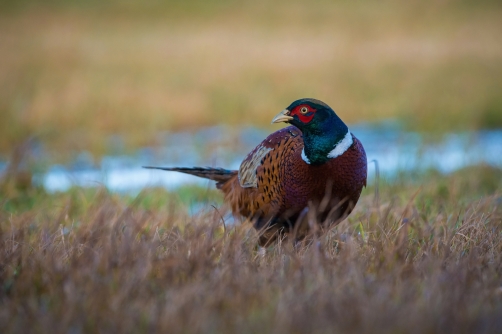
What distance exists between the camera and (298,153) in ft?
11.5

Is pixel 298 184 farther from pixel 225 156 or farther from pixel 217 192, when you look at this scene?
pixel 225 156

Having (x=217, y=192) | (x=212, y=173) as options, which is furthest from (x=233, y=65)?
(x=212, y=173)

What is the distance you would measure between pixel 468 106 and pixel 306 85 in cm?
246

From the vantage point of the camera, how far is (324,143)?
339cm

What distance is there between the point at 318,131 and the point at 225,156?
3.75m

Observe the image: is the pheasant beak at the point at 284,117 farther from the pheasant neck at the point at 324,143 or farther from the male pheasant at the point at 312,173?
the pheasant neck at the point at 324,143

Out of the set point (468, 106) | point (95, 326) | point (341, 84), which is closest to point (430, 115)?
point (468, 106)

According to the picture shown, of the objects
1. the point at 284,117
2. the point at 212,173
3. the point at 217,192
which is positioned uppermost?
the point at 284,117

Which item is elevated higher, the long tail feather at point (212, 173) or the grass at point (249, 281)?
the long tail feather at point (212, 173)

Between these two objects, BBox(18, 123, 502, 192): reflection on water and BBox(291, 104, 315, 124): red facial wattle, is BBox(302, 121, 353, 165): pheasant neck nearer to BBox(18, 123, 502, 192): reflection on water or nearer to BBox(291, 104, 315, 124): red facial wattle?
BBox(291, 104, 315, 124): red facial wattle

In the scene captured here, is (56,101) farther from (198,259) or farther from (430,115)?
(198,259)

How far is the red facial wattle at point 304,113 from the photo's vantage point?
3434mm

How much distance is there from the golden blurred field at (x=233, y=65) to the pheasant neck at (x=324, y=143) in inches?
181

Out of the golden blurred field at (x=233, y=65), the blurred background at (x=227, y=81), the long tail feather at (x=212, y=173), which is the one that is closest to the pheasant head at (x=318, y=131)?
the long tail feather at (x=212, y=173)
